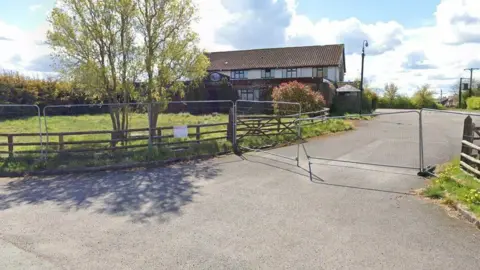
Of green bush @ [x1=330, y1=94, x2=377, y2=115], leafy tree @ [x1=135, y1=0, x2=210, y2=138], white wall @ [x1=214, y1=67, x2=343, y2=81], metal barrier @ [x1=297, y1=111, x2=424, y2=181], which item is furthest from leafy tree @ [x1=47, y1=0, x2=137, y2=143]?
white wall @ [x1=214, y1=67, x2=343, y2=81]

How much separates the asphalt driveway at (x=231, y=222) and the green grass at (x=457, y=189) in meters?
0.44

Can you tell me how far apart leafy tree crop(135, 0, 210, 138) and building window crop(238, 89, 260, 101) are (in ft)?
78.0

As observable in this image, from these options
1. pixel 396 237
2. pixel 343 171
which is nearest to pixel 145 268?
pixel 396 237

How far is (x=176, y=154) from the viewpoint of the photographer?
10.9 meters

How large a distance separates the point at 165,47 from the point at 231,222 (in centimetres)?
963

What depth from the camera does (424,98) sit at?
61.3 metres

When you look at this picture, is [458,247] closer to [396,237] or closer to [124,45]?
[396,237]

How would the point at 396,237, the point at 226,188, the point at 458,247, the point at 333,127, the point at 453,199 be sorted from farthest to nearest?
the point at 333,127
the point at 226,188
the point at 453,199
the point at 396,237
the point at 458,247

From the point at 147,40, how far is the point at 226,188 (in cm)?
799

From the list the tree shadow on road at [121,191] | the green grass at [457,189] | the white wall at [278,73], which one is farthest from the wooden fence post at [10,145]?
the white wall at [278,73]

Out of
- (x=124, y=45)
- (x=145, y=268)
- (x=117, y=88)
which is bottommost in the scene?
(x=145, y=268)

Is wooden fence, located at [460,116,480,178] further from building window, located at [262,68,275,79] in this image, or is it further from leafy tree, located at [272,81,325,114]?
building window, located at [262,68,275,79]

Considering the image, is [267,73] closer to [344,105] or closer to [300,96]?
[344,105]

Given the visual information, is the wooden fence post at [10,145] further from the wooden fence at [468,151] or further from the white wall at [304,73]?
the white wall at [304,73]
